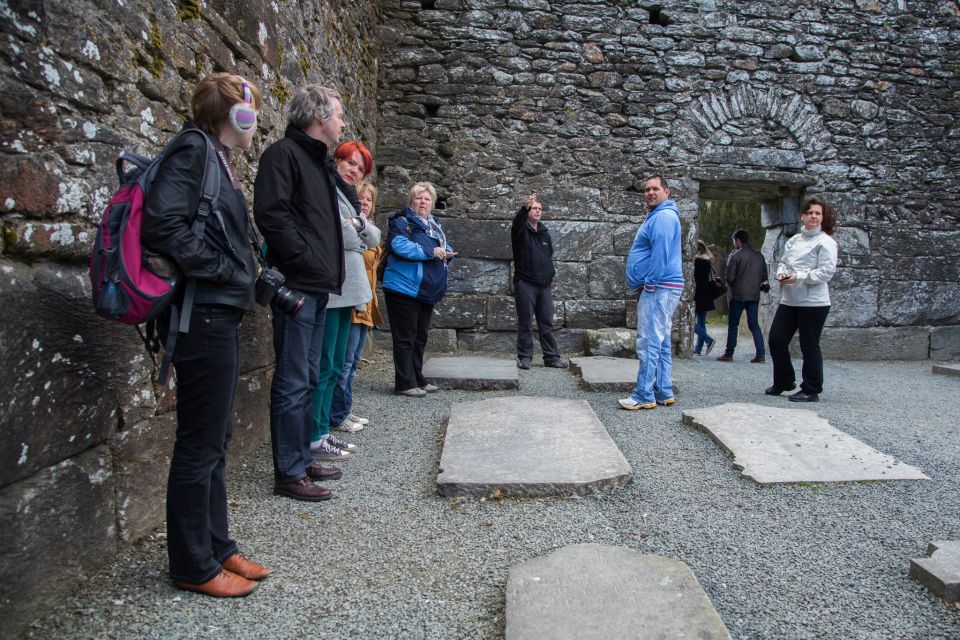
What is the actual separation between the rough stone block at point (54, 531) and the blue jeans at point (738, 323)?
6910mm

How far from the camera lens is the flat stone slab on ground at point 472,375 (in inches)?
204

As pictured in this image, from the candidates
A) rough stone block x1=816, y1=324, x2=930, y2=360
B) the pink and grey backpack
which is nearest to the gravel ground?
the pink and grey backpack

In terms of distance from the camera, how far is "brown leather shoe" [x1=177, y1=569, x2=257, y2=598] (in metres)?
1.87

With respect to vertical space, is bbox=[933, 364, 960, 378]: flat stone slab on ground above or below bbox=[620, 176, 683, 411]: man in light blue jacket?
below

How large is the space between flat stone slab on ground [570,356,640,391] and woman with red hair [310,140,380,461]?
240 cm

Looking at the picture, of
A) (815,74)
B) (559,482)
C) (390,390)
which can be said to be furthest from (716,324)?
(559,482)

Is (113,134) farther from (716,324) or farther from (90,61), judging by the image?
(716,324)

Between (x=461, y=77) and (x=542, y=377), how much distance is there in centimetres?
354

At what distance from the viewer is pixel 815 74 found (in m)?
7.53

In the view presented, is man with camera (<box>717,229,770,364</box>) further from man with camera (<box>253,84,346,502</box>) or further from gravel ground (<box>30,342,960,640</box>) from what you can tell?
man with camera (<box>253,84,346,502</box>)

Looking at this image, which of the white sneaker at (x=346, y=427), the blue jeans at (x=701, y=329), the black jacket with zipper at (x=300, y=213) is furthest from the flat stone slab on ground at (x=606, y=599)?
the blue jeans at (x=701, y=329)

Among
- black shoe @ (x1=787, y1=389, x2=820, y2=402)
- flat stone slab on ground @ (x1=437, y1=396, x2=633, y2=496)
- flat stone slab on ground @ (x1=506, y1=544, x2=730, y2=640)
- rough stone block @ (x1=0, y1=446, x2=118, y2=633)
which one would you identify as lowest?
black shoe @ (x1=787, y1=389, x2=820, y2=402)

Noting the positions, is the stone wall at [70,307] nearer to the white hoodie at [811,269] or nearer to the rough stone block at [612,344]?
the white hoodie at [811,269]

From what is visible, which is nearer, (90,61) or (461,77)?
(90,61)
